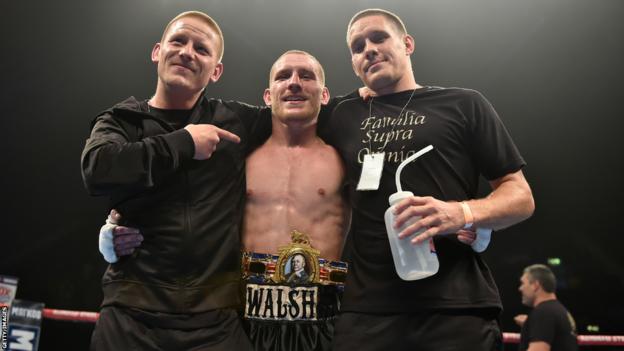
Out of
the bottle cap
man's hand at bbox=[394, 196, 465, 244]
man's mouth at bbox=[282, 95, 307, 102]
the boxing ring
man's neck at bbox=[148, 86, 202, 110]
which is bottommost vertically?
the boxing ring

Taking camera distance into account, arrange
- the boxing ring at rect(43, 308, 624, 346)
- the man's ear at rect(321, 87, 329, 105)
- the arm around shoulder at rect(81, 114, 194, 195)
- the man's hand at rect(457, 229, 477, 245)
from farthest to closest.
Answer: the boxing ring at rect(43, 308, 624, 346), the man's ear at rect(321, 87, 329, 105), the man's hand at rect(457, 229, 477, 245), the arm around shoulder at rect(81, 114, 194, 195)

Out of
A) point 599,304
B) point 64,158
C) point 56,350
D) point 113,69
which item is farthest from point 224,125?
point 599,304

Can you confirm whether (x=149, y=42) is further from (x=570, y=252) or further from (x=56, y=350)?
(x=570, y=252)

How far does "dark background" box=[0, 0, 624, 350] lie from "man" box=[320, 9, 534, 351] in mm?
3931

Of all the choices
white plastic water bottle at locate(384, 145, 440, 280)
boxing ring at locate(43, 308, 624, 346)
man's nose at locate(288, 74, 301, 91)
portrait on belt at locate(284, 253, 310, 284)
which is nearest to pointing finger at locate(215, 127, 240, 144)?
man's nose at locate(288, 74, 301, 91)

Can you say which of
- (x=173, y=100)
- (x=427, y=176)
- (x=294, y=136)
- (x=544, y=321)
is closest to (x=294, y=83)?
(x=294, y=136)

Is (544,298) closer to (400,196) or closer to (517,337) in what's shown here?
(517,337)

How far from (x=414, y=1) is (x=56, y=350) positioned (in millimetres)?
6240

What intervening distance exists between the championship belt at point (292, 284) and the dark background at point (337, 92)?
424 cm

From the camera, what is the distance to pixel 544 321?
11.3 ft

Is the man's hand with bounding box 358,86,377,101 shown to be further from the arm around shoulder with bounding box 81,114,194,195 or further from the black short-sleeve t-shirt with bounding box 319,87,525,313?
the arm around shoulder with bounding box 81,114,194,195

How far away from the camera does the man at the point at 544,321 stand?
337 cm

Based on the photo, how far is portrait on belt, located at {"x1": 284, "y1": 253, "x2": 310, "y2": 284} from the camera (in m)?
1.81

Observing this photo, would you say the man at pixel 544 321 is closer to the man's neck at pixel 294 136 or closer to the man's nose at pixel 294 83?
the man's neck at pixel 294 136
